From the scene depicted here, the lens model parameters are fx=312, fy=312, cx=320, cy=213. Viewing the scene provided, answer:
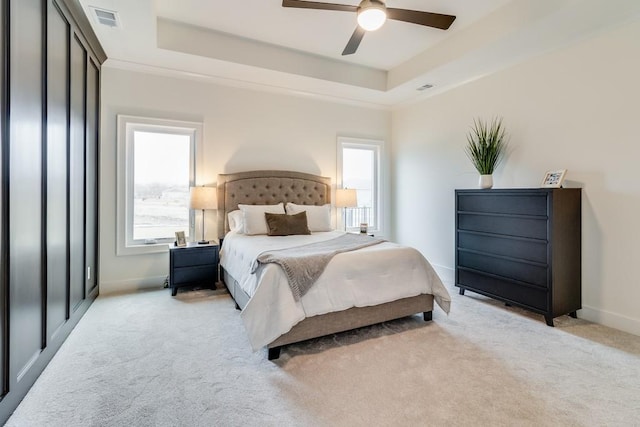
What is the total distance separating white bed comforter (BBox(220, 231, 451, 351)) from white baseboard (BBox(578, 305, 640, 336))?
143 cm

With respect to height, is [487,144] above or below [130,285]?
above

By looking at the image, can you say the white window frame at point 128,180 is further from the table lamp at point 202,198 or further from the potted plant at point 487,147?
the potted plant at point 487,147

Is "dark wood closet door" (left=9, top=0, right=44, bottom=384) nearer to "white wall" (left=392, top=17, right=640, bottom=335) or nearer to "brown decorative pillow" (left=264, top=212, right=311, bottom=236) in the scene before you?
"brown decorative pillow" (left=264, top=212, right=311, bottom=236)

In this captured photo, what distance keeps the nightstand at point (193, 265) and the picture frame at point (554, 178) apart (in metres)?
3.70

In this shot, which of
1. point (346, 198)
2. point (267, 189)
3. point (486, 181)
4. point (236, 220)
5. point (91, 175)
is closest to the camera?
point (91, 175)

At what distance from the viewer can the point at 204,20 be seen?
3.33 meters

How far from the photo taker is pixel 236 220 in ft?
13.4

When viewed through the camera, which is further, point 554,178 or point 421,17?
point 554,178

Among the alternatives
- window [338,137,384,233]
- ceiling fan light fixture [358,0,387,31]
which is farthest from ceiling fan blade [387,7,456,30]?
window [338,137,384,233]

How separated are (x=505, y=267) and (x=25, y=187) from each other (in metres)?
4.05

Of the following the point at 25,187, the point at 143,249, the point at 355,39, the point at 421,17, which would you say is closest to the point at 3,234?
the point at 25,187

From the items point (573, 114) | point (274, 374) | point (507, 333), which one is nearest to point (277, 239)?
point (274, 374)

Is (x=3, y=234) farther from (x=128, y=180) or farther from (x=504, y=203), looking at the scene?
(x=504, y=203)

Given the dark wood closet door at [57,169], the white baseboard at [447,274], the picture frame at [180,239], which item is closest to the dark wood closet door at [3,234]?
the dark wood closet door at [57,169]
